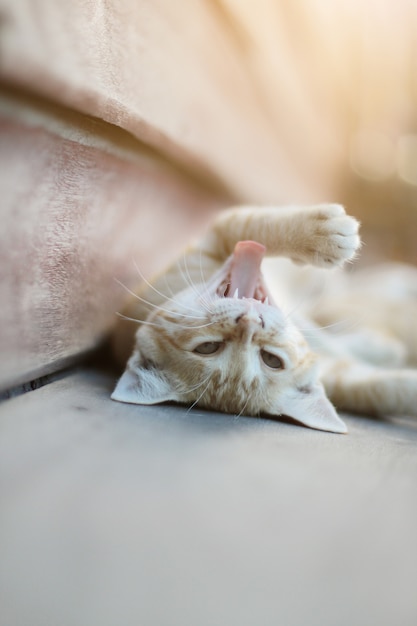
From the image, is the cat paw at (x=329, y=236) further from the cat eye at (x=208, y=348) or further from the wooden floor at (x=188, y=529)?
the wooden floor at (x=188, y=529)

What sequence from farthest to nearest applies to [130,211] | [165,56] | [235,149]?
[235,149] → [130,211] → [165,56]

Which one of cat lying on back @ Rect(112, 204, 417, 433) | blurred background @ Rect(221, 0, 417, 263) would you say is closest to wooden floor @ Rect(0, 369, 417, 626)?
cat lying on back @ Rect(112, 204, 417, 433)

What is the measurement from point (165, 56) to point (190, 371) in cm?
64

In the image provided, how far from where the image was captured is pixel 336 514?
0.75 meters

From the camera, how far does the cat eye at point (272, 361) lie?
1269 millimetres

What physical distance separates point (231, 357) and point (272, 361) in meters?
0.11

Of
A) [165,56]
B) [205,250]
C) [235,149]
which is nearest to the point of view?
[165,56]

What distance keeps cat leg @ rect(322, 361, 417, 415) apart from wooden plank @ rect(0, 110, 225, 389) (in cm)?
55

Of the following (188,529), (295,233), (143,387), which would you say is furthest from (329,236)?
(188,529)

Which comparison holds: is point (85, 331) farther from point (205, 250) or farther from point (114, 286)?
point (205, 250)

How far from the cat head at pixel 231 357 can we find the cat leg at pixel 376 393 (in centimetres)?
18

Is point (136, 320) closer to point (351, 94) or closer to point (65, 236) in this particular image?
point (65, 236)

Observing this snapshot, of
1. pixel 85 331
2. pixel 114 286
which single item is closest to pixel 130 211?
A: pixel 114 286

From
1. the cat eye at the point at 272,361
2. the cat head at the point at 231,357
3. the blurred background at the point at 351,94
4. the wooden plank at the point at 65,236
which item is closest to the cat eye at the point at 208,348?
the cat head at the point at 231,357
